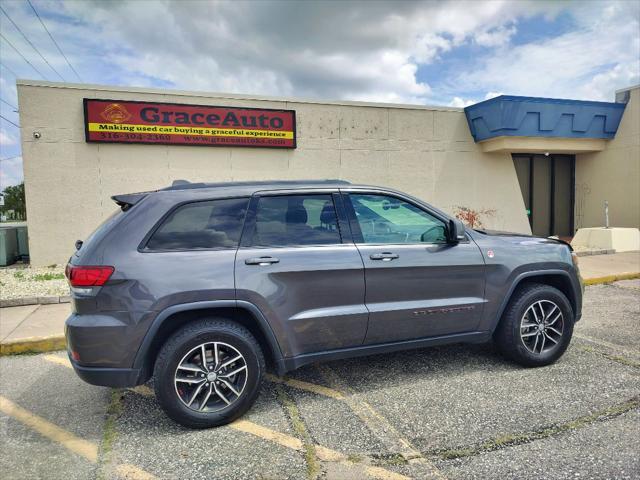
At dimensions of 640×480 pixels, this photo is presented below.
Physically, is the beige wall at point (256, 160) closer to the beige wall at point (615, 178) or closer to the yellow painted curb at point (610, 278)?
the beige wall at point (615, 178)

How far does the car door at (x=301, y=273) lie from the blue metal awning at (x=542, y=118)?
10226mm

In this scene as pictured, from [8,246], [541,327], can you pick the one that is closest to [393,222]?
[541,327]

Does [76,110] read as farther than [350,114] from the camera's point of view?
No

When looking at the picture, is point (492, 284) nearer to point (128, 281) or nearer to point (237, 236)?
point (237, 236)

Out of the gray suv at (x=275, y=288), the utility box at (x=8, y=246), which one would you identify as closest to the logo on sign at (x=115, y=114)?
the utility box at (x=8, y=246)

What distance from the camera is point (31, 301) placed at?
6785 millimetres

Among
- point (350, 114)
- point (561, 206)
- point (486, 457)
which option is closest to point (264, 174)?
point (350, 114)

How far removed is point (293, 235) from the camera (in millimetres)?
3404

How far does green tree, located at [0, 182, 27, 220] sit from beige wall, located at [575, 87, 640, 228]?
56.5m

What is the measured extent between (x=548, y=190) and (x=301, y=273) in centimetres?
1489

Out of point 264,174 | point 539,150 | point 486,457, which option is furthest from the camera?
point 539,150

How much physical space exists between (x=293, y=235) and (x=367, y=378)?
5.05ft

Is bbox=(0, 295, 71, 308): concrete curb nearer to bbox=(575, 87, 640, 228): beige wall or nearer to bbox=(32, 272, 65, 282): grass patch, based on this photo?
bbox=(32, 272, 65, 282): grass patch

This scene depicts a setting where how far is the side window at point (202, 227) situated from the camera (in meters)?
3.11
